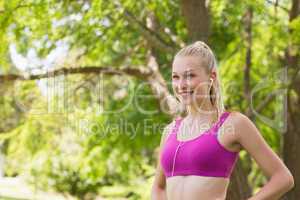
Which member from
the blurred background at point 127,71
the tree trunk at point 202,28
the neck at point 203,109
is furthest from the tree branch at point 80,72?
the neck at point 203,109

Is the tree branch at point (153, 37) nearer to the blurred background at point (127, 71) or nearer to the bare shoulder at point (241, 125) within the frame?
the blurred background at point (127, 71)

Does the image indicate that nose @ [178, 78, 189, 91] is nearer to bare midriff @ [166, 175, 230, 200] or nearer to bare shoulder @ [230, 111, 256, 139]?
bare shoulder @ [230, 111, 256, 139]

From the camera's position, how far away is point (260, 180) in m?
15.6

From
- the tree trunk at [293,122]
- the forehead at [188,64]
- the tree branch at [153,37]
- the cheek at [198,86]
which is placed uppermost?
the tree branch at [153,37]

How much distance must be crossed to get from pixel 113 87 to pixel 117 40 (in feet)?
6.15

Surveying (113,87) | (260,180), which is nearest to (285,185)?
(113,87)

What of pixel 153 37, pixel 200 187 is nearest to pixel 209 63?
pixel 200 187

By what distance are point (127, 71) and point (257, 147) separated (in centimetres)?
492

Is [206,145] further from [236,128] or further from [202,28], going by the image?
[202,28]

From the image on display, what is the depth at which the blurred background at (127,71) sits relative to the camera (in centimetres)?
638

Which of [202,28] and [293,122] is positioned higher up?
[202,28]

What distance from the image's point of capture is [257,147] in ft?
6.57

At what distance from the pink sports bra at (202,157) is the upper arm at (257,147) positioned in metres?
0.08

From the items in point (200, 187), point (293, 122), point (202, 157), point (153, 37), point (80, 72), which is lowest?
point (293, 122)
